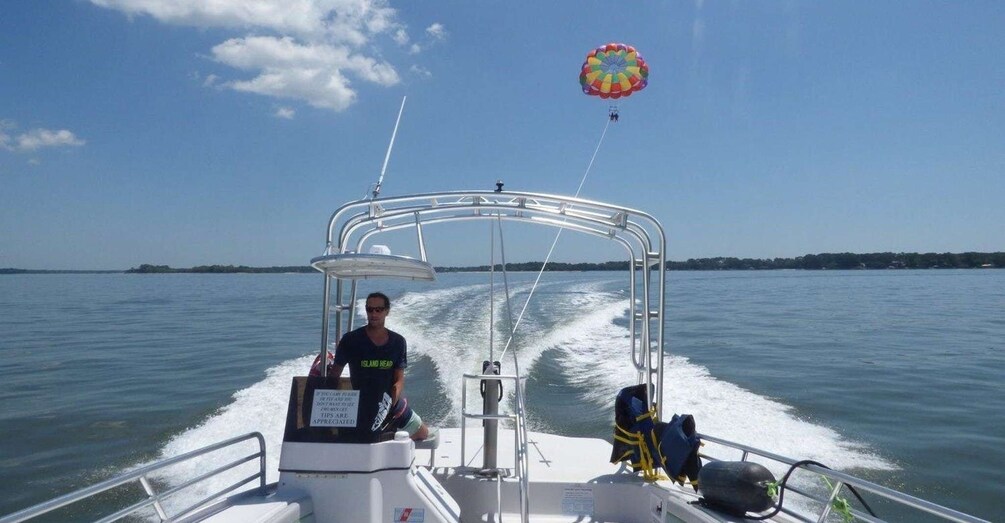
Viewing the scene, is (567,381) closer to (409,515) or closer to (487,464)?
(487,464)

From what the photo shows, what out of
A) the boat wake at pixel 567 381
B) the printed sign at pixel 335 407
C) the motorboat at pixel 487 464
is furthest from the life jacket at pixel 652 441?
the printed sign at pixel 335 407

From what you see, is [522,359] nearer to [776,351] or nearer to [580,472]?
[776,351]

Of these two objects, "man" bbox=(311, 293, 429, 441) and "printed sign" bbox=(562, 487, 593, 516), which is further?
"printed sign" bbox=(562, 487, 593, 516)

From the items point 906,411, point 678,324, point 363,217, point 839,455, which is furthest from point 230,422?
point 678,324

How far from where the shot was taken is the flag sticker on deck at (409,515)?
336cm

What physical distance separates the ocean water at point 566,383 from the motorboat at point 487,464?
90 cm

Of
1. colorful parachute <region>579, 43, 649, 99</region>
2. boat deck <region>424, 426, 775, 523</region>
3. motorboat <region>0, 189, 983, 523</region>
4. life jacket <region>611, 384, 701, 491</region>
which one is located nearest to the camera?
motorboat <region>0, 189, 983, 523</region>

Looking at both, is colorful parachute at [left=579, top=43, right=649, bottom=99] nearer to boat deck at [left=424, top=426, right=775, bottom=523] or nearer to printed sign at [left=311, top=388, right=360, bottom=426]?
boat deck at [left=424, top=426, right=775, bottom=523]

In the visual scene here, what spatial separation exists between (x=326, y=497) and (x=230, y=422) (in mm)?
5869

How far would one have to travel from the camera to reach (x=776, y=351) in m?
13.3

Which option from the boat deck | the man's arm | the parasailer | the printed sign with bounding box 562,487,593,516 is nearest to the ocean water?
the man's arm

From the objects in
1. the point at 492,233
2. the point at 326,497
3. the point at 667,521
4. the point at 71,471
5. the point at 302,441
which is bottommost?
the point at 71,471

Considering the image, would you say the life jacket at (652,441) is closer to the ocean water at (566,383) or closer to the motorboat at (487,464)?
the motorboat at (487,464)

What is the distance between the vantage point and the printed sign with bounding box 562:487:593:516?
13.6 feet
